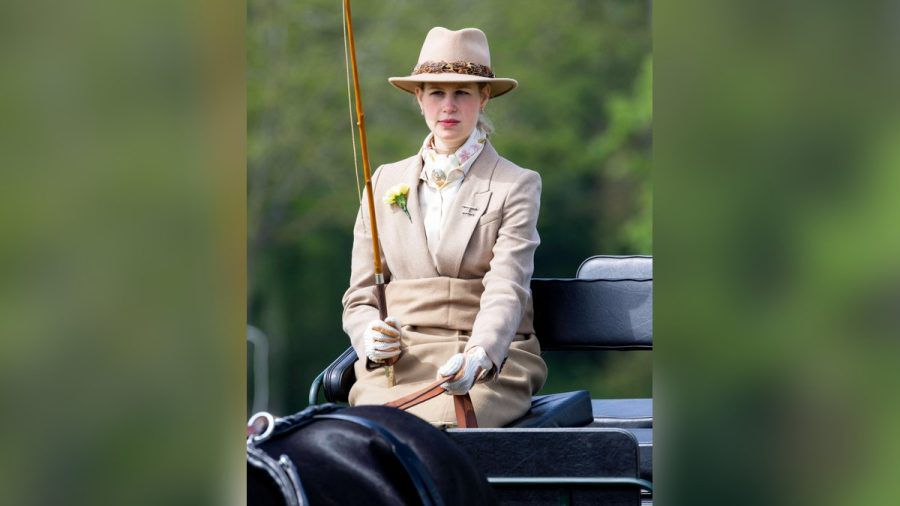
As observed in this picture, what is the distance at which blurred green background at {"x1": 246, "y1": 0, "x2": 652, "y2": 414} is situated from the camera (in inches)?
578

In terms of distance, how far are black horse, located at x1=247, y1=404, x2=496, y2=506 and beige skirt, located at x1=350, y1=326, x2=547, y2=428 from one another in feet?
3.41

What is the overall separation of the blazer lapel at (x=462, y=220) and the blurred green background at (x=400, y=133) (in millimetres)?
10407

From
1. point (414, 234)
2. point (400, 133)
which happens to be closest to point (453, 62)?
point (414, 234)

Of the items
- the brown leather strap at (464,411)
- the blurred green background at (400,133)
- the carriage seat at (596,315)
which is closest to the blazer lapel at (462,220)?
the brown leather strap at (464,411)

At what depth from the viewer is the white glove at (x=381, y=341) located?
382 cm
